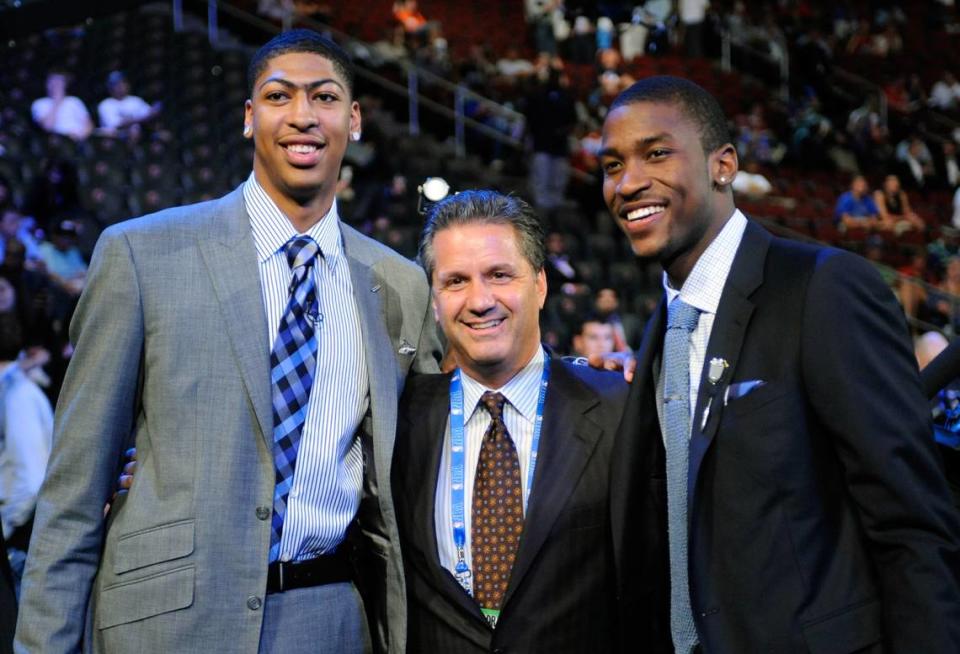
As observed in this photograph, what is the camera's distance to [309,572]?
2592 mm

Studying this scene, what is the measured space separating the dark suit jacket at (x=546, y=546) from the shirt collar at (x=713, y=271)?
1.44 ft

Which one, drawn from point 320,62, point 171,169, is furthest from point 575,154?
point 320,62

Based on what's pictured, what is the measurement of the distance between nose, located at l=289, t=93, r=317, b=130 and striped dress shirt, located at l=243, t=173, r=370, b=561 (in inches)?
7.7

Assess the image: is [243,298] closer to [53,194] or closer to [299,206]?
[299,206]

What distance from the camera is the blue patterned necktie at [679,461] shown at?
2424 millimetres

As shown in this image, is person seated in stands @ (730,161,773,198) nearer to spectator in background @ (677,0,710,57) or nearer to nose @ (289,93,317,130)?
spectator in background @ (677,0,710,57)

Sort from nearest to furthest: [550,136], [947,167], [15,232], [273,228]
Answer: [273,228] → [15,232] → [550,136] → [947,167]

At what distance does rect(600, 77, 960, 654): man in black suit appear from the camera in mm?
2154

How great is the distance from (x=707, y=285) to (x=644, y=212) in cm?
21

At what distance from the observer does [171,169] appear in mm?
10250

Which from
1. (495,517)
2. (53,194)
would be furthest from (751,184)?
(495,517)

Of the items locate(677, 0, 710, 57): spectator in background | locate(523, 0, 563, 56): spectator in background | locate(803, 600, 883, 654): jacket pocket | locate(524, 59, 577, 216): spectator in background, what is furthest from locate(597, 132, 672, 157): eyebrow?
locate(677, 0, 710, 57): spectator in background

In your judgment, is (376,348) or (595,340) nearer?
(376,348)

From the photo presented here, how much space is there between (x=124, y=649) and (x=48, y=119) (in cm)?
851
